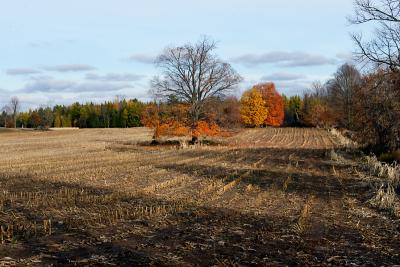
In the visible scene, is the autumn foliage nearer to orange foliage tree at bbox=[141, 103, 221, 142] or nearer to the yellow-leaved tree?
the yellow-leaved tree

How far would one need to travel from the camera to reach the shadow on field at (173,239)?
7996 mm

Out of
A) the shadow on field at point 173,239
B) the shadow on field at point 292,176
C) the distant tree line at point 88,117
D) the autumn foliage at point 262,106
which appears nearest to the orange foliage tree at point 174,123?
the shadow on field at point 292,176

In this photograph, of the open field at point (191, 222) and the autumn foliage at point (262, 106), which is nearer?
the open field at point (191, 222)

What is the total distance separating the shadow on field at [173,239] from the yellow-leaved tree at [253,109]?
87.4 m

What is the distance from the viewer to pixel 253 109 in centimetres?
10081

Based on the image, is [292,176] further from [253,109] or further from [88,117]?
[88,117]

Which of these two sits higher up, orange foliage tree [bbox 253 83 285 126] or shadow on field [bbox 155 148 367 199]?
orange foliage tree [bbox 253 83 285 126]

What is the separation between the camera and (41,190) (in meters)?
16.3

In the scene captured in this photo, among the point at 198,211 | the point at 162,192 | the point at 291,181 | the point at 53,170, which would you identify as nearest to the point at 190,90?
the point at 53,170

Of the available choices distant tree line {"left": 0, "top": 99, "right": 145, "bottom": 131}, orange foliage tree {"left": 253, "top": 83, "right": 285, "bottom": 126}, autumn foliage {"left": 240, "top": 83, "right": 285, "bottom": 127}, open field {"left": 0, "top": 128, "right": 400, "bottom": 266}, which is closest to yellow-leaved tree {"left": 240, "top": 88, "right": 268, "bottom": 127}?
autumn foliage {"left": 240, "top": 83, "right": 285, "bottom": 127}

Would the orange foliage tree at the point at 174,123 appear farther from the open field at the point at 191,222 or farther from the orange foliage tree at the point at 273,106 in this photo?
the orange foliage tree at the point at 273,106

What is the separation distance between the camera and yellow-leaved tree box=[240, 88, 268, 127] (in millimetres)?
100000

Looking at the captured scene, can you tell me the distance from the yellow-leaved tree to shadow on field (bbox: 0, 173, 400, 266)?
87.4m

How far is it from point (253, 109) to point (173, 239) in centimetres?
9257
